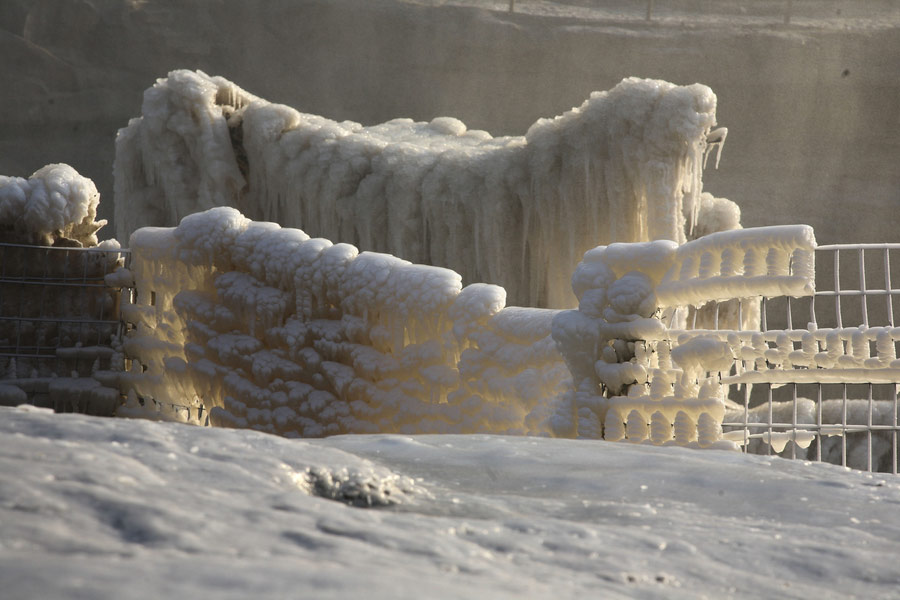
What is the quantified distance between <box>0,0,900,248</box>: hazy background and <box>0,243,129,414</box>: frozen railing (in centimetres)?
1085

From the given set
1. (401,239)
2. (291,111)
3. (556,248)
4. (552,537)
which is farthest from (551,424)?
(291,111)

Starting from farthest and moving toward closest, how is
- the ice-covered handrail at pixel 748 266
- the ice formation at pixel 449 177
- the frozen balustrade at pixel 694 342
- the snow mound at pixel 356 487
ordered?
the ice formation at pixel 449 177 → the frozen balustrade at pixel 694 342 → the ice-covered handrail at pixel 748 266 → the snow mound at pixel 356 487

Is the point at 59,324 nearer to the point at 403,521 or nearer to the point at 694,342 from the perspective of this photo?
the point at 694,342

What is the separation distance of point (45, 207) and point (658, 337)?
4.67 meters

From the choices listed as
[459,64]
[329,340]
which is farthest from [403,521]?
[459,64]

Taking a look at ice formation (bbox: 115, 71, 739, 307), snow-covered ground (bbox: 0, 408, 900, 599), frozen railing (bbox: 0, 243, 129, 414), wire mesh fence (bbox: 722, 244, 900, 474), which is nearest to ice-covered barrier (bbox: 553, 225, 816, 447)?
wire mesh fence (bbox: 722, 244, 900, 474)

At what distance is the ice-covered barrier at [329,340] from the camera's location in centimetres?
450

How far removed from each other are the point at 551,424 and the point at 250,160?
638 centimetres

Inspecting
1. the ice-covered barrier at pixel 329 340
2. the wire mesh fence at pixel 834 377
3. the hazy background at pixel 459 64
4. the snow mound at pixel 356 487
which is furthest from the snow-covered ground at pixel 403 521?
the hazy background at pixel 459 64

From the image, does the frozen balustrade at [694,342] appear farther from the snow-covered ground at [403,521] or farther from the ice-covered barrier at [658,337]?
the snow-covered ground at [403,521]

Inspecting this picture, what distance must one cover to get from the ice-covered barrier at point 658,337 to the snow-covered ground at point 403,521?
190cm

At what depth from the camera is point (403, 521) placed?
58.8 inches

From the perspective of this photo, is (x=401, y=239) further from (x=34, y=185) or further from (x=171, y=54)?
(x=171, y=54)

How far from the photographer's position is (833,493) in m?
1.97
